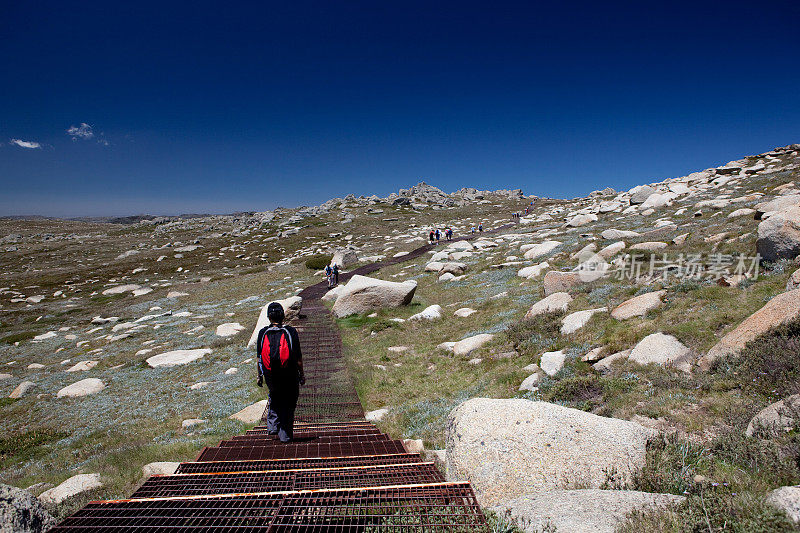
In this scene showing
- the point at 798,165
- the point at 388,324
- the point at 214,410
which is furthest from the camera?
the point at 798,165

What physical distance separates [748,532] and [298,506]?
4.28 meters

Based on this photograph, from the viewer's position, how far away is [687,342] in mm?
8078

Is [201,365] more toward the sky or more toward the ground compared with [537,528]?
more toward the ground

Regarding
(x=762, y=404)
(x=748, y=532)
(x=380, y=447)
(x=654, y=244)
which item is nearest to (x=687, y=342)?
(x=762, y=404)

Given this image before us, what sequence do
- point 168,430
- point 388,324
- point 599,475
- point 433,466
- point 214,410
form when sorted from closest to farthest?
point 599,475 → point 433,466 → point 168,430 → point 214,410 → point 388,324

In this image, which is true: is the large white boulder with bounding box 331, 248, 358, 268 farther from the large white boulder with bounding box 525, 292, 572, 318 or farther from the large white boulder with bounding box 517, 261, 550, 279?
the large white boulder with bounding box 525, 292, 572, 318

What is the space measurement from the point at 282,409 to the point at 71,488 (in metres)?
4.08

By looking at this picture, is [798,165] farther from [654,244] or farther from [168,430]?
[168,430]

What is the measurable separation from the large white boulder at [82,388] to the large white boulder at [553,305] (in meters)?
18.7

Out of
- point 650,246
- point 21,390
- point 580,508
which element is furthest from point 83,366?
point 650,246

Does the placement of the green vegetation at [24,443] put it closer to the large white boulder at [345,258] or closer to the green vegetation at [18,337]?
the green vegetation at [18,337]

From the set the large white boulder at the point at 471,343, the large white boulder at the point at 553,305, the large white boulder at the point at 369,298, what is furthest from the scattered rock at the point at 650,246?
the large white boulder at the point at 369,298

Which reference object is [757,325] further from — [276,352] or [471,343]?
[276,352]

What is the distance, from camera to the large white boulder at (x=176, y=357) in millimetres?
17844
